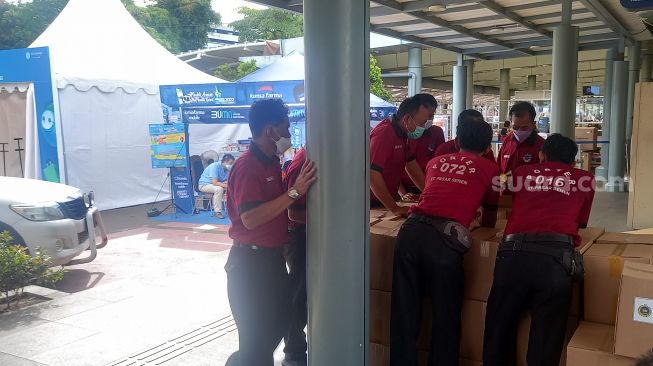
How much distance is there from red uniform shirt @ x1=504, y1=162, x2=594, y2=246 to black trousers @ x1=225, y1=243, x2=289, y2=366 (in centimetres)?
129

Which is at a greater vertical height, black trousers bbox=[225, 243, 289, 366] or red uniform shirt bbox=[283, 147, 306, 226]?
red uniform shirt bbox=[283, 147, 306, 226]

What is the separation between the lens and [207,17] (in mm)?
45125

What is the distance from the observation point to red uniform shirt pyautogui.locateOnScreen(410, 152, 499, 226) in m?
3.14

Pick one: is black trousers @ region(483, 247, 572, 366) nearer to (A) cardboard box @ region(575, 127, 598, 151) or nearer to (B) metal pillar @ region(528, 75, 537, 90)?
(A) cardboard box @ region(575, 127, 598, 151)

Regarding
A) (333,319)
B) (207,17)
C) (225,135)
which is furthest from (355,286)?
(207,17)

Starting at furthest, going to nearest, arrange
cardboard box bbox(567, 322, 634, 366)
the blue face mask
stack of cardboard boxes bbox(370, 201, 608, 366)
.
→ the blue face mask
stack of cardboard boxes bbox(370, 201, 608, 366)
cardboard box bbox(567, 322, 634, 366)

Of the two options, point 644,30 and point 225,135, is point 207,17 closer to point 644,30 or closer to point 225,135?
point 225,135

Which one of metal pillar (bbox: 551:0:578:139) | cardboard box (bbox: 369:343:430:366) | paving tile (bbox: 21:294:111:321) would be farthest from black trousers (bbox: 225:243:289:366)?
metal pillar (bbox: 551:0:578:139)

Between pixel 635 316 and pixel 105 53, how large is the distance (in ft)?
37.3

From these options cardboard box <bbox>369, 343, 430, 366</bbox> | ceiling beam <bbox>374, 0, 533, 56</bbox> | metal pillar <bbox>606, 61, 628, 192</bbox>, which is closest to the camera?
cardboard box <bbox>369, 343, 430, 366</bbox>

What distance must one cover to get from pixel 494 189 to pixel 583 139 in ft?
39.7

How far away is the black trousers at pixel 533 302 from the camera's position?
279 centimetres

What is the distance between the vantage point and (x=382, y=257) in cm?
348

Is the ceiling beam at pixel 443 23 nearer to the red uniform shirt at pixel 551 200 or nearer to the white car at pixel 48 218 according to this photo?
the white car at pixel 48 218
